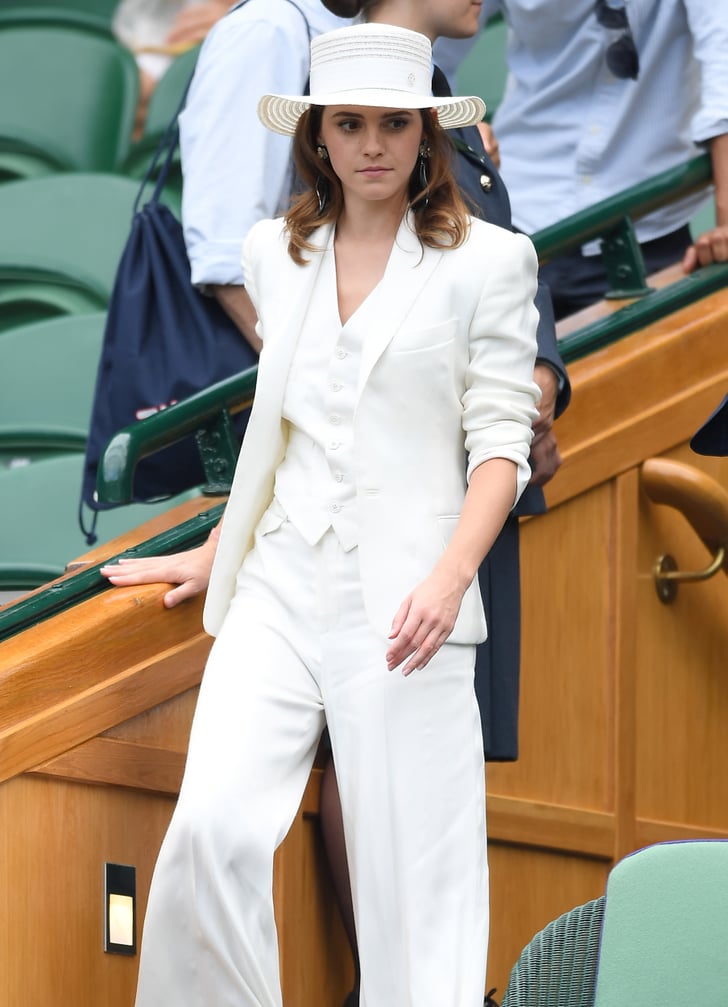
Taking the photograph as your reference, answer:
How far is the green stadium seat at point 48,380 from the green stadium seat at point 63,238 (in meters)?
0.36

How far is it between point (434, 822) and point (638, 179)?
2271mm

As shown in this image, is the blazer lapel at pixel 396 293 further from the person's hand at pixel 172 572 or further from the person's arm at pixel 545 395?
the person's hand at pixel 172 572

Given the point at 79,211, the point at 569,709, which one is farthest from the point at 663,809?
the point at 79,211

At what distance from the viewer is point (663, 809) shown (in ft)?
12.9

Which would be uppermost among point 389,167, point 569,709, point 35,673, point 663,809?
point 389,167

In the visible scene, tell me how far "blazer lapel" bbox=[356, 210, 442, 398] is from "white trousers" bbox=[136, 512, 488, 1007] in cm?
27

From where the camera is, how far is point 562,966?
2.22 meters

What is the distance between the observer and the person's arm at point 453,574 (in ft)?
7.45

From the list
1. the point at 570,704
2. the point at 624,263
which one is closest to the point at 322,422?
the point at 570,704

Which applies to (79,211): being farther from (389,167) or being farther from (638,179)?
(389,167)

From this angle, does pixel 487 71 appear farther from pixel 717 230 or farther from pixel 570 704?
pixel 570 704

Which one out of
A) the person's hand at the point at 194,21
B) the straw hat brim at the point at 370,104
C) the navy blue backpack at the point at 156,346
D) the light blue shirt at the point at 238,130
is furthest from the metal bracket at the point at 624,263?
the person's hand at the point at 194,21

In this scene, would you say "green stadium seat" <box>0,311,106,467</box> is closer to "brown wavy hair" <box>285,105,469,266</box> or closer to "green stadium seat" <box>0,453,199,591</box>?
"green stadium seat" <box>0,453,199,591</box>

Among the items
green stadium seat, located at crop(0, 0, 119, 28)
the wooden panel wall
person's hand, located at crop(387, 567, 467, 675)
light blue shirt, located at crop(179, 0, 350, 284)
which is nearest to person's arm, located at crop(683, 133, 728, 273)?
the wooden panel wall
